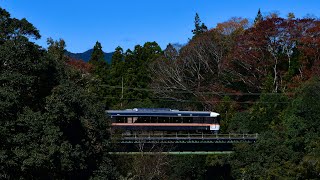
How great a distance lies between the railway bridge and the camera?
32.1m

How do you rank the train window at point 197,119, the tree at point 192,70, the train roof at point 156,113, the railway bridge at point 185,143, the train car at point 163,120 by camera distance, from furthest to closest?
1. the tree at point 192,70
2. the train window at point 197,119
3. the train car at point 163,120
4. the train roof at point 156,113
5. the railway bridge at point 185,143

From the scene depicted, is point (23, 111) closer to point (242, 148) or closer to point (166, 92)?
point (242, 148)

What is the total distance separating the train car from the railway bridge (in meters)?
1.75

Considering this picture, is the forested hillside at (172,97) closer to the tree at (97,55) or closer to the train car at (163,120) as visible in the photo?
the tree at (97,55)

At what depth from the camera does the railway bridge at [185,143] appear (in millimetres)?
32062

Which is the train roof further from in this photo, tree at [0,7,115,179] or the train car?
tree at [0,7,115,179]

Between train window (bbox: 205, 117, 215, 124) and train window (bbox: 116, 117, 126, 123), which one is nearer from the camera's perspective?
train window (bbox: 116, 117, 126, 123)

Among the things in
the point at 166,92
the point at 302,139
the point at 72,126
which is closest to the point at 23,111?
the point at 72,126

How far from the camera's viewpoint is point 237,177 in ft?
96.1

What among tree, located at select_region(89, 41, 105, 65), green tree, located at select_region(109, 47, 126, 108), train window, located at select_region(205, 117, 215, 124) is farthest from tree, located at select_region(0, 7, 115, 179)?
tree, located at select_region(89, 41, 105, 65)

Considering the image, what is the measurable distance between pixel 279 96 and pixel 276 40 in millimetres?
6344

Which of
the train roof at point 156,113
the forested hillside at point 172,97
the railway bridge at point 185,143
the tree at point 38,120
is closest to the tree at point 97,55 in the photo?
the forested hillside at point 172,97

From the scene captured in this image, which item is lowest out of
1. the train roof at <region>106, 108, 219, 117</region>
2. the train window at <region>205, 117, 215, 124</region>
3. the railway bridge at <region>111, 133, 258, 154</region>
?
the railway bridge at <region>111, 133, 258, 154</region>

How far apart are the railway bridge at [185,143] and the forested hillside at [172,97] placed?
1.48 metres
